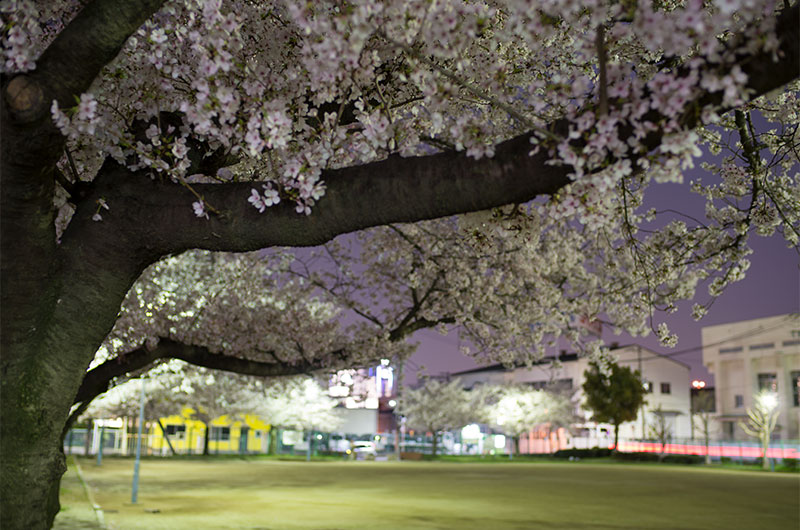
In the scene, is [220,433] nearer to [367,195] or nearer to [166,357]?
[166,357]

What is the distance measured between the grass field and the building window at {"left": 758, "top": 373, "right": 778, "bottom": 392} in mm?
35714

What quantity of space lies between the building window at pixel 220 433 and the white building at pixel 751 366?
44.7 metres

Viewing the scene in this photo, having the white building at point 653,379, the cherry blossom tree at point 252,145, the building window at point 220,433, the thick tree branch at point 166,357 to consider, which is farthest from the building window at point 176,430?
the cherry blossom tree at point 252,145

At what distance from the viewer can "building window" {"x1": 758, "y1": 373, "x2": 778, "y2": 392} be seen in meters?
56.5

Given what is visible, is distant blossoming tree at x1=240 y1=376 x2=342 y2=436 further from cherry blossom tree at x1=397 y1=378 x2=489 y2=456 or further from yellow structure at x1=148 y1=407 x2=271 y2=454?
cherry blossom tree at x1=397 y1=378 x2=489 y2=456

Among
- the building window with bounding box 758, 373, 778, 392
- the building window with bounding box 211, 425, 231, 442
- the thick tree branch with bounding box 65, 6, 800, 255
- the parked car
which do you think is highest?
the thick tree branch with bounding box 65, 6, 800, 255

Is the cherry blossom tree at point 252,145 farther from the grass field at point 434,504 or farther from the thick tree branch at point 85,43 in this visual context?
the grass field at point 434,504

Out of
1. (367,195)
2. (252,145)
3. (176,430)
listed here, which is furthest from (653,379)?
(252,145)

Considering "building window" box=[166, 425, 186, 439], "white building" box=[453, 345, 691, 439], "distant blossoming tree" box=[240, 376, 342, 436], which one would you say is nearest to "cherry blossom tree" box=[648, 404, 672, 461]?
"white building" box=[453, 345, 691, 439]

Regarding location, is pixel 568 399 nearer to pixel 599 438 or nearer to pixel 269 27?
pixel 599 438

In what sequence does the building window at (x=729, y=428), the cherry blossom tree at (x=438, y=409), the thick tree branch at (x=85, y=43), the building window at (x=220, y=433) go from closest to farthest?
the thick tree branch at (x=85, y=43), the building window at (x=220, y=433), the cherry blossom tree at (x=438, y=409), the building window at (x=729, y=428)

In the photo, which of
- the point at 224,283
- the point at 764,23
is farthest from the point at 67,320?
the point at 224,283

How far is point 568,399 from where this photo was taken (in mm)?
60312

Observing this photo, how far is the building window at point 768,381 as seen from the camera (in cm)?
5650
